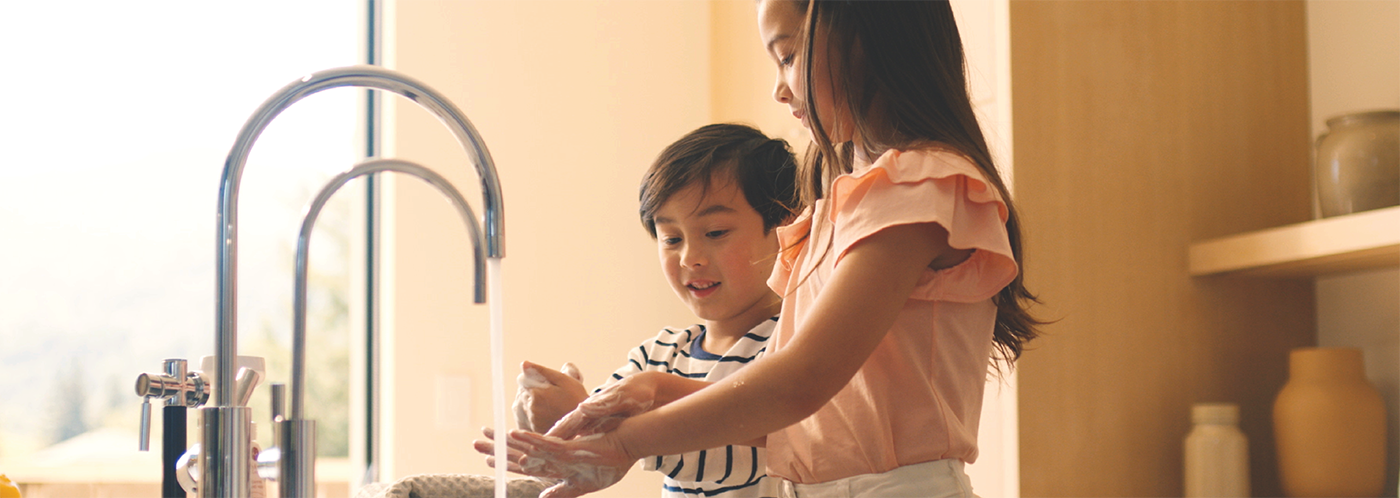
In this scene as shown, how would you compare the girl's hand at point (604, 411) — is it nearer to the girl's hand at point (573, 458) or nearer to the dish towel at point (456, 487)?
the girl's hand at point (573, 458)

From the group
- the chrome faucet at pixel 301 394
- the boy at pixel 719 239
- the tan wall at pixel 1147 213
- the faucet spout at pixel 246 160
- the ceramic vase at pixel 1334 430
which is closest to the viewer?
the faucet spout at pixel 246 160

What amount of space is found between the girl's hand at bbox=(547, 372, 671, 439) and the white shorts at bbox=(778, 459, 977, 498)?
16 centimetres

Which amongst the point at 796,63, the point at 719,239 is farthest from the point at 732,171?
the point at 796,63

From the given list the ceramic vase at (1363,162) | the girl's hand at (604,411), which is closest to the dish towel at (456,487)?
the girl's hand at (604,411)

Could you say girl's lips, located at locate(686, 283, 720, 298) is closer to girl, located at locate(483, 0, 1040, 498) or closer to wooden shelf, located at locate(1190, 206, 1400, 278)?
girl, located at locate(483, 0, 1040, 498)

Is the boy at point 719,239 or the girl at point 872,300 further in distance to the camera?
the boy at point 719,239

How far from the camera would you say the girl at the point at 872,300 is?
694 mm

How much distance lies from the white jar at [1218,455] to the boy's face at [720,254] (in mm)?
604

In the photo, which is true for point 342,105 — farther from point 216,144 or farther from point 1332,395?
point 1332,395

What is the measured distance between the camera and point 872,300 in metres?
0.71

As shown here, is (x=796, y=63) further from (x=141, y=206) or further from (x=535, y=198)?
(x=141, y=206)

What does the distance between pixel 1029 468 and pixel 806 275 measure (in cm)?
66

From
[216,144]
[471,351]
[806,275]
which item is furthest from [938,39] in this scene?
[216,144]

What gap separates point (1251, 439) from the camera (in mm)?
1469
